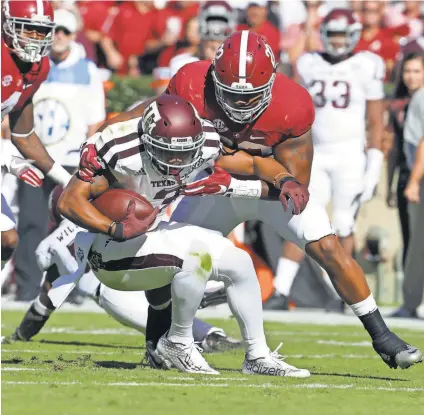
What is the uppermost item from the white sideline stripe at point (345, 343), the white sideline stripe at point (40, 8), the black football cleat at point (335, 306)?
the white sideline stripe at point (40, 8)

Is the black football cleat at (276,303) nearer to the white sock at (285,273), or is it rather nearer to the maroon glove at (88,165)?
the white sock at (285,273)

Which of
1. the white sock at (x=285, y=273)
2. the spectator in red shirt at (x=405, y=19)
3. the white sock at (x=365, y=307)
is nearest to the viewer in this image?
the white sock at (x=365, y=307)

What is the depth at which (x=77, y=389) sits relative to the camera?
5016 mm

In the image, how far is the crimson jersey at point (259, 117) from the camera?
6.20 m

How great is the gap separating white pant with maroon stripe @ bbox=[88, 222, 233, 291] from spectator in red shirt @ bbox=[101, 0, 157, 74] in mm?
7385

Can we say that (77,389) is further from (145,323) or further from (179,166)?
(145,323)

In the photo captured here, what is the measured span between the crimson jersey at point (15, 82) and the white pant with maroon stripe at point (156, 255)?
1.78 metres

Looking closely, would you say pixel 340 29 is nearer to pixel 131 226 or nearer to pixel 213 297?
pixel 213 297

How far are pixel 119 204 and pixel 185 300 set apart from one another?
51 centimetres

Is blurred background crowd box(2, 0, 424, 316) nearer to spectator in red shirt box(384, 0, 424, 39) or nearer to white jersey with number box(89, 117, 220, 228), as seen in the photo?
spectator in red shirt box(384, 0, 424, 39)

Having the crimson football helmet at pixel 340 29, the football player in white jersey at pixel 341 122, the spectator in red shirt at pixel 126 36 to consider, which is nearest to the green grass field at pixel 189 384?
the football player in white jersey at pixel 341 122

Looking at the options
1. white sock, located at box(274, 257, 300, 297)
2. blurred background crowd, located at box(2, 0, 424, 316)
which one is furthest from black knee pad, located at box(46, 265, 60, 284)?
white sock, located at box(274, 257, 300, 297)

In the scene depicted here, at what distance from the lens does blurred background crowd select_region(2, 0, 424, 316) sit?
10070 millimetres

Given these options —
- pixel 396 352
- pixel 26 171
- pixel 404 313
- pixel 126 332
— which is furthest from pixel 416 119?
pixel 396 352
